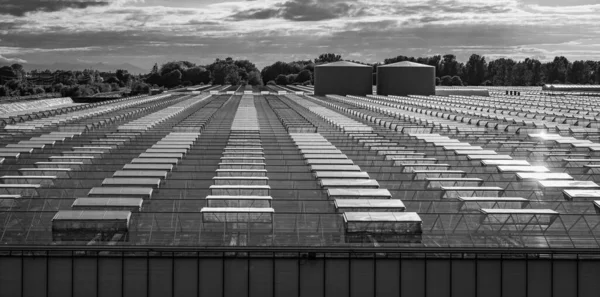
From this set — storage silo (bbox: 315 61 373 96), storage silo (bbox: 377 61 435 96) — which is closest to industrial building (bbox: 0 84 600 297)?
storage silo (bbox: 377 61 435 96)

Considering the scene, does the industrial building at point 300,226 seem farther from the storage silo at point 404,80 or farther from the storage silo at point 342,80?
the storage silo at point 342,80

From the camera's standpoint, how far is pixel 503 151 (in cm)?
3775

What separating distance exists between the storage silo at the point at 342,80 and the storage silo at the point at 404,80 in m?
2.32

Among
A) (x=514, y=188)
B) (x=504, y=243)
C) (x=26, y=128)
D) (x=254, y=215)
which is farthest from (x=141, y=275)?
(x=26, y=128)

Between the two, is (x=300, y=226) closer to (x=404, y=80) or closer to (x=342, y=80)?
(x=404, y=80)

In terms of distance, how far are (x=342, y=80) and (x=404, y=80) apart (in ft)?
34.3

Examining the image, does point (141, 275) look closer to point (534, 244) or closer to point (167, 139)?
point (534, 244)

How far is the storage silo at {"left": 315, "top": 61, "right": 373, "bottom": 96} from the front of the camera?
128 metres

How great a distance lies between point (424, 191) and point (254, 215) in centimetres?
735

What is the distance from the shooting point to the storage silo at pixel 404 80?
127 metres

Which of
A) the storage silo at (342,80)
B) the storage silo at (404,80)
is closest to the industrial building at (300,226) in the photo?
the storage silo at (404,80)

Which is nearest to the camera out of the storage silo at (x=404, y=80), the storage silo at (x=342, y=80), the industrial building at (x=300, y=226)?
the industrial building at (x=300, y=226)

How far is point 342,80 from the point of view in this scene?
128125mm

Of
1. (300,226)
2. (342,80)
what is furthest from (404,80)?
(300,226)
